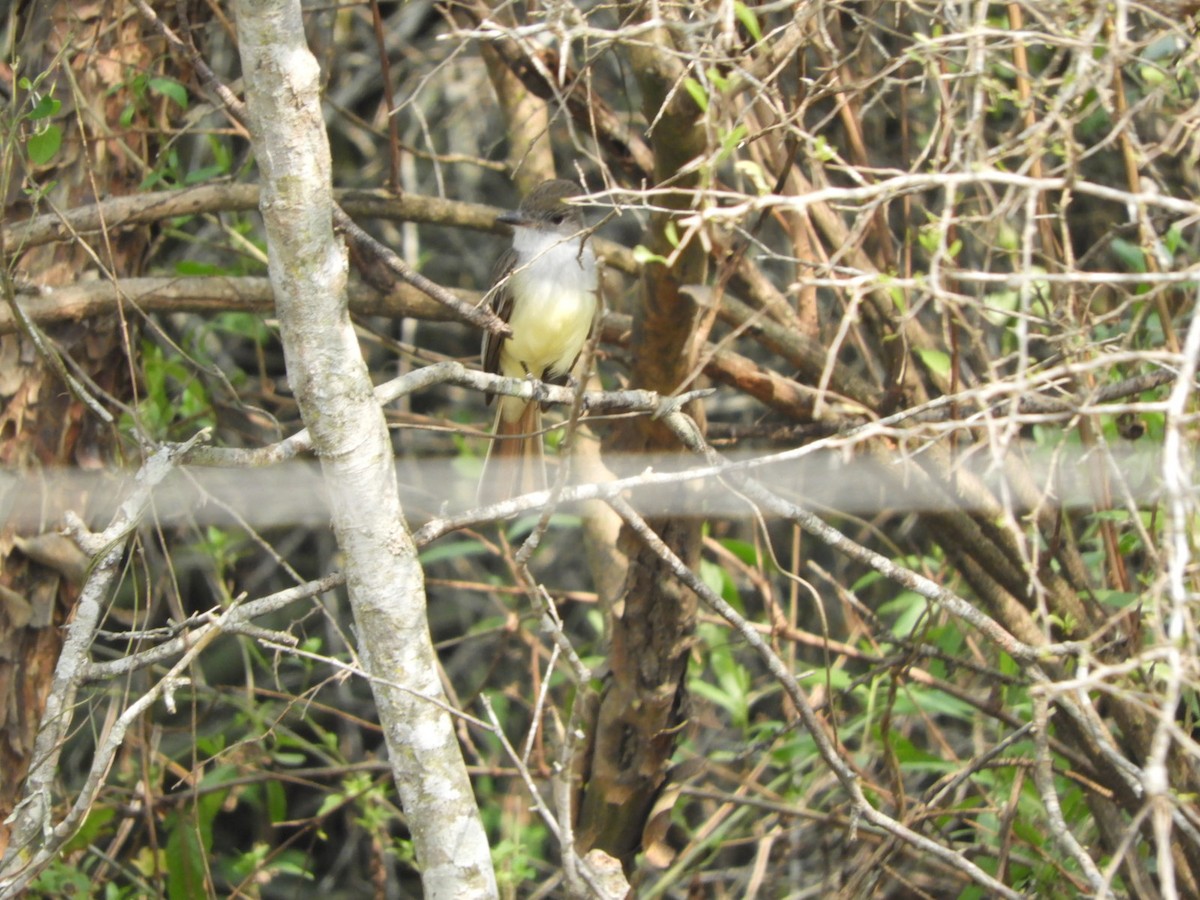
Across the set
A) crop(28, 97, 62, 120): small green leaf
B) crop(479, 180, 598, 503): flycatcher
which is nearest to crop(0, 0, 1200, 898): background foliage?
crop(28, 97, 62, 120): small green leaf

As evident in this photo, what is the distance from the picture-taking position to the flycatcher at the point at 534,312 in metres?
4.04

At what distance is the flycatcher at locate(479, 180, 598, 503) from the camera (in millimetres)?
4039

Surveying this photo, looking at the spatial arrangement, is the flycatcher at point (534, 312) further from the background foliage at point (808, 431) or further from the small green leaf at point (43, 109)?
the small green leaf at point (43, 109)

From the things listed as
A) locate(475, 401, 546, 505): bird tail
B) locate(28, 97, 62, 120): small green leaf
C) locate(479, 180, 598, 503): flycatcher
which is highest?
locate(28, 97, 62, 120): small green leaf

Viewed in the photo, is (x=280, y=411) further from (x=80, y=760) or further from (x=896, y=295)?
(x=896, y=295)

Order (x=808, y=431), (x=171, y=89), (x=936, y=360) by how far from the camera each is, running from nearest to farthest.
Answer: (x=936, y=360) < (x=171, y=89) < (x=808, y=431)

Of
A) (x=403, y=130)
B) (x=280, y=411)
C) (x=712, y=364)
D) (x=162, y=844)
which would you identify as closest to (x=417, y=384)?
(x=712, y=364)

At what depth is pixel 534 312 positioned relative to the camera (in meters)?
4.44

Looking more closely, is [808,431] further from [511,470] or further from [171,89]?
[171,89]

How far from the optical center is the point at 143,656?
228 cm

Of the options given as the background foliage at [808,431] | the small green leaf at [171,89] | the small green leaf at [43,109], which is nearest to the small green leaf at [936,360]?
the background foliage at [808,431]

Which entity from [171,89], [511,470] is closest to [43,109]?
[171,89]

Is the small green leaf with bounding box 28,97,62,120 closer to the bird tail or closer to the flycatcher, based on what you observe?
the flycatcher

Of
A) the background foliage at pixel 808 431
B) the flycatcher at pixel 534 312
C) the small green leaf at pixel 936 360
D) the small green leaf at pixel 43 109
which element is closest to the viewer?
the background foliage at pixel 808 431
